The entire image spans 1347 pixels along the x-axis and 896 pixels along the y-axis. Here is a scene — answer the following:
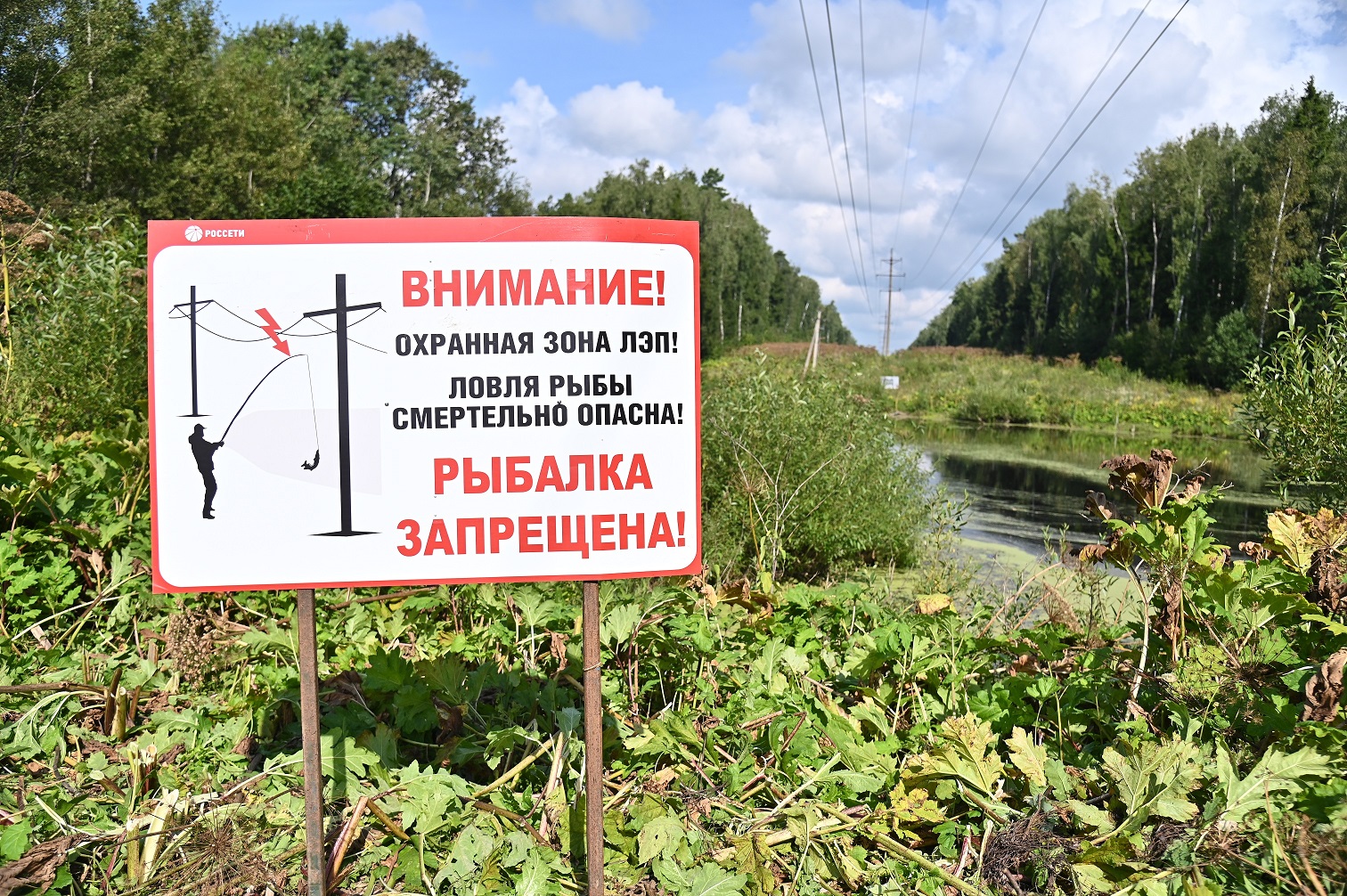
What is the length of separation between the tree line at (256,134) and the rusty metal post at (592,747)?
52.2ft

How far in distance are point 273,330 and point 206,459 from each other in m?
0.38

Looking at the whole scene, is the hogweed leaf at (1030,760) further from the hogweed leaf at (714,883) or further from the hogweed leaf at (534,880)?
the hogweed leaf at (534,880)

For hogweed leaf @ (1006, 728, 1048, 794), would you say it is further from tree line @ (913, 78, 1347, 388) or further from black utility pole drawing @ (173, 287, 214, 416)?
tree line @ (913, 78, 1347, 388)

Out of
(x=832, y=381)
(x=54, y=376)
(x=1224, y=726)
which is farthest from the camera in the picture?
(x=832, y=381)

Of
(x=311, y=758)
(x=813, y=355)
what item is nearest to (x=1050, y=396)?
(x=813, y=355)

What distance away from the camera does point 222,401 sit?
259 centimetres

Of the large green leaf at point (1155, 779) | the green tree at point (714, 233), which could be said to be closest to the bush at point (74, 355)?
the large green leaf at point (1155, 779)

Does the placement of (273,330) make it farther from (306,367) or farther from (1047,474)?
(1047,474)

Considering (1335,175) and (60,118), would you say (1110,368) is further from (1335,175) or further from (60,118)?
(60,118)

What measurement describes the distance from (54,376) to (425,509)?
4.52m

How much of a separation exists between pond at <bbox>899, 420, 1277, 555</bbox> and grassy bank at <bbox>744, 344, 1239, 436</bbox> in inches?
96.1

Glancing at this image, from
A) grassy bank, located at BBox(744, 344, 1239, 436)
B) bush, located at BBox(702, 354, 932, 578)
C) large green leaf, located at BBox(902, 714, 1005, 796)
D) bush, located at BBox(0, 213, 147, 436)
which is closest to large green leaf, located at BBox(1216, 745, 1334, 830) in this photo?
large green leaf, located at BBox(902, 714, 1005, 796)

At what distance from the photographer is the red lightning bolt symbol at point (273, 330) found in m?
2.59

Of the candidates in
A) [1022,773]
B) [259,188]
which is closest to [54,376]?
[1022,773]
